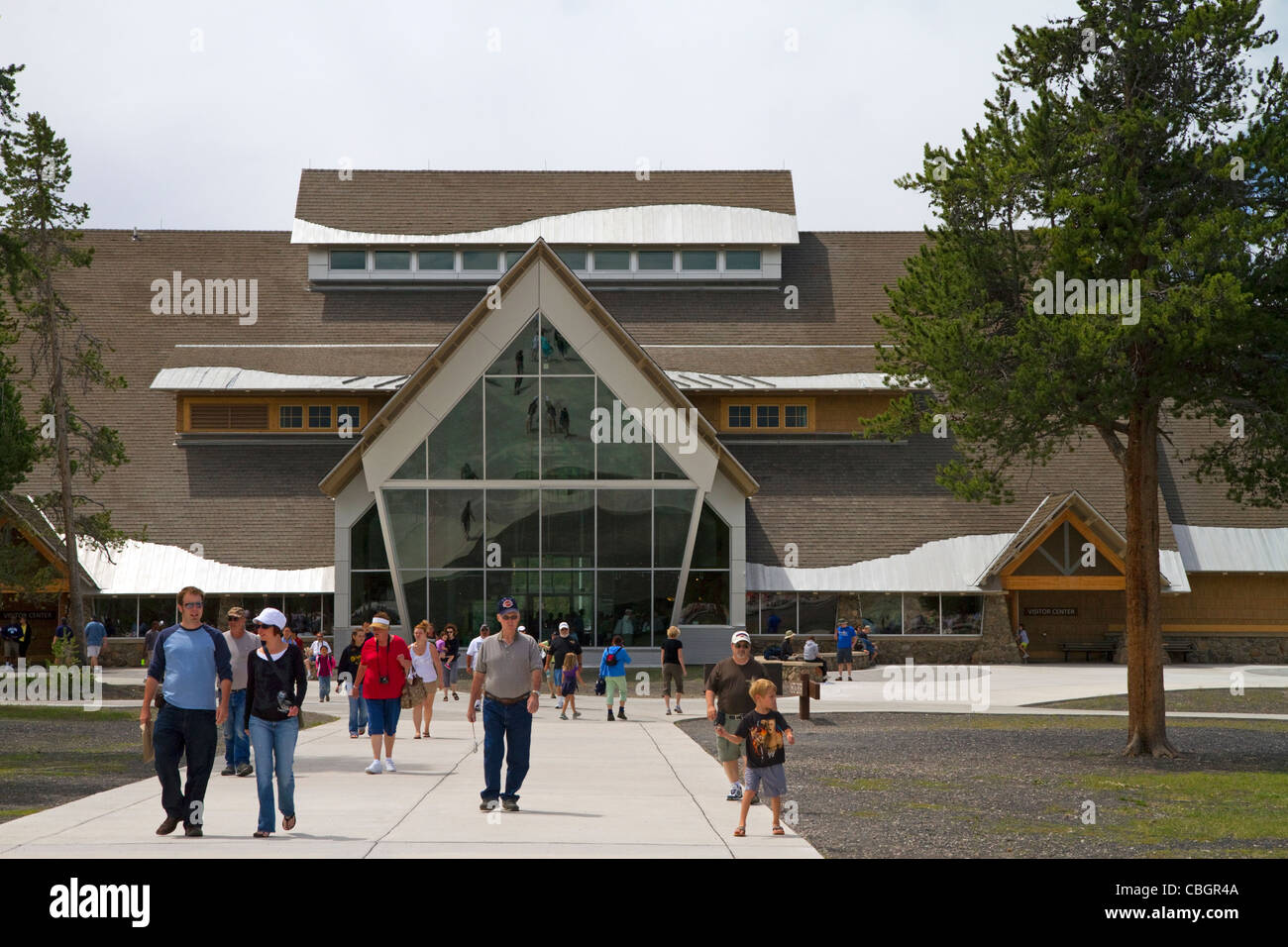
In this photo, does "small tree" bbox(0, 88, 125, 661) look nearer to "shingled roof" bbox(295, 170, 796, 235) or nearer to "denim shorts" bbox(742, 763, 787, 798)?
"shingled roof" bbox(295, 170, 796, 235)

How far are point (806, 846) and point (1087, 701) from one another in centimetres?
2001

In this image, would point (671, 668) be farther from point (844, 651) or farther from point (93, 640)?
point (93, 640)

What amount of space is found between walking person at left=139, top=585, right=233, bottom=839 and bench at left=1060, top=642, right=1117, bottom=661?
3630 centimetres

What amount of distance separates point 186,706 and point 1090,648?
36.6m

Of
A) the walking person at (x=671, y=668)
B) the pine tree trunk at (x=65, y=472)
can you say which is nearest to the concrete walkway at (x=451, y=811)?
the walking person at (x=671, y=668)

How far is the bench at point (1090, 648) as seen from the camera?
43000 mm

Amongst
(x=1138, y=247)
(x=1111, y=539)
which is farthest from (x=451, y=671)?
(x=1111, y=539)

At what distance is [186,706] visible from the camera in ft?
36.3

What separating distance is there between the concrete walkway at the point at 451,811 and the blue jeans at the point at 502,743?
12.2 inches

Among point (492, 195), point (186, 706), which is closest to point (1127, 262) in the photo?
point (186, 706)

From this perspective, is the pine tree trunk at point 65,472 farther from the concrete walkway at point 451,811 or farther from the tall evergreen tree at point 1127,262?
the tall evergreen tree at point 1127,262

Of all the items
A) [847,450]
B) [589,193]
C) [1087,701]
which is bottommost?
[1087,701]

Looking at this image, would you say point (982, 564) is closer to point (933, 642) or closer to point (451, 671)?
point (933, 642)

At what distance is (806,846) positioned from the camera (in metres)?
11.2
